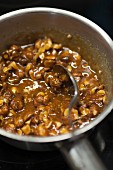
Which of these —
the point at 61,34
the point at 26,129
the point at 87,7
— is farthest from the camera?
the point at 87,7

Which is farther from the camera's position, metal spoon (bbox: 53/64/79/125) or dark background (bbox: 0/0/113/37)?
dark background (bbox: 0/0/113/37)

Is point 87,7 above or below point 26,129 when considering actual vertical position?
above

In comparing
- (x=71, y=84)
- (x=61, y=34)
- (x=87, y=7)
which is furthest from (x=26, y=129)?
(x=87, y=7)

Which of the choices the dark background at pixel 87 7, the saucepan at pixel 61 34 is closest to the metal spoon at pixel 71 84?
the saucepan at pixel 61 34

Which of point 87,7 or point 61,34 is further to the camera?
point 87,7

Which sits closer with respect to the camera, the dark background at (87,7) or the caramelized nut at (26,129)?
the caramelized nut at (26,129)

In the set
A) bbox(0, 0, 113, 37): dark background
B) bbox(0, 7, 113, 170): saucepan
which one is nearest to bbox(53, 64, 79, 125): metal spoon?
bbox(0, 7, 113, 170): saucepan

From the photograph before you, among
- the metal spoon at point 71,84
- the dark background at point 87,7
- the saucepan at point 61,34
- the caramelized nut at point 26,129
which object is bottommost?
the caramelized nut at point 26,129

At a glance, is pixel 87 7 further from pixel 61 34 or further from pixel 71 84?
pixel 71 84

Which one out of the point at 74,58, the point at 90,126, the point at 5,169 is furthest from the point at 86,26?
the point at 5,169

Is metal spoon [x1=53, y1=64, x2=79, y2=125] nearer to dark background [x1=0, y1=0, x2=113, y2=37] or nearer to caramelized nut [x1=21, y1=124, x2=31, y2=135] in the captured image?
caramelized nut [x1=21, y1=124, x2=31, y2=135]

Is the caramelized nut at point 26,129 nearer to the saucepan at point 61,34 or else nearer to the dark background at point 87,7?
the saucepan at point 61,34

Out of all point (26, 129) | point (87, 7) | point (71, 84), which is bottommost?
point (26, 129)
